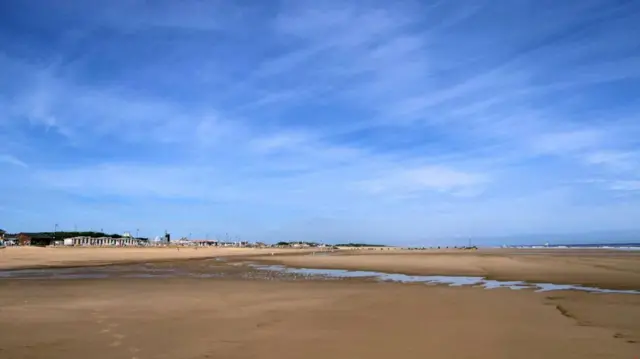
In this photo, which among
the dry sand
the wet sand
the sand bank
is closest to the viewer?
the sand bank

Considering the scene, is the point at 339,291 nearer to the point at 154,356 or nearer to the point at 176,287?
the point at 176,287

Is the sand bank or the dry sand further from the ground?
the sand bank

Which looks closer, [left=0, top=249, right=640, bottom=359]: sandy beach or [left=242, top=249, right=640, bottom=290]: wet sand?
[left=0, top=249, right=640, bottom=359]: sandy beach

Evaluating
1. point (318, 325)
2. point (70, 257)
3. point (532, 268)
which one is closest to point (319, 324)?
point (318, 325)

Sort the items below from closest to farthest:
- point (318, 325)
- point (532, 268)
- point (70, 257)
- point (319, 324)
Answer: point (318, 325) → point (319, 324) → point (532, 268) → point (70, 257)

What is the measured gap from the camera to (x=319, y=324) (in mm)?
10281

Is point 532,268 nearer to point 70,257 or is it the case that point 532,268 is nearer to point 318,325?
point 318,325

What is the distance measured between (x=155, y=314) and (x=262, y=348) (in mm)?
4812

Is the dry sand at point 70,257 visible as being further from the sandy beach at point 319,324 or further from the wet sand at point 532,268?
the sandy beach at point 319,324

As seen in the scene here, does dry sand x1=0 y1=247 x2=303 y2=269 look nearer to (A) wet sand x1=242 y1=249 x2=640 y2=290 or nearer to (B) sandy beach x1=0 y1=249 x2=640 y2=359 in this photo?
(A) wet sand x1=242 y1=249 x2=640 y2=290

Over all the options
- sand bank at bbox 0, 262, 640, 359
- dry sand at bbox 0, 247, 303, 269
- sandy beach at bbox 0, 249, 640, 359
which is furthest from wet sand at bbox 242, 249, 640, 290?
dry sand at bbox 0, 247, 303, 269

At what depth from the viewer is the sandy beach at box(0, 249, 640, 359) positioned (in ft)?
25.5

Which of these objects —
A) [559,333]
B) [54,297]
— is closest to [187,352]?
[559,333]

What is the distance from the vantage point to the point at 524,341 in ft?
27.8
